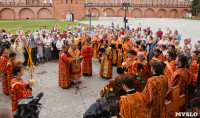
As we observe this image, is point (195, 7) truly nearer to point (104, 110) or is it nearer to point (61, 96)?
point (61, 96)

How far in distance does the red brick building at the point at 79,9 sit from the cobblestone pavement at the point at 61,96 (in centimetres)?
4746

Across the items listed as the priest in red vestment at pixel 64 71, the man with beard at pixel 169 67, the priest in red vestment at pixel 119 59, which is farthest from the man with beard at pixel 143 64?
the priest in red vestment at pixel 119 59

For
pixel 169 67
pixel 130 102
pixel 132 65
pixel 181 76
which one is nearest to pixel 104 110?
pixel 130 102

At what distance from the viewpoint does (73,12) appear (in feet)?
178

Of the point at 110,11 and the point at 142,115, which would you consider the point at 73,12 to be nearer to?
the point at 110,11

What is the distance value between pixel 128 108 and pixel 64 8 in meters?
55.0

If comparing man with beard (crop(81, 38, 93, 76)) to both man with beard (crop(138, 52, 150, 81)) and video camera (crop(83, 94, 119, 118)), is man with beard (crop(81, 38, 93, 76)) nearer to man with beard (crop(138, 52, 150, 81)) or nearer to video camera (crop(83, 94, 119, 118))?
man with beard (crop(138, 52, 150, 81))

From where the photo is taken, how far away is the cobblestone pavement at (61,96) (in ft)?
18.1

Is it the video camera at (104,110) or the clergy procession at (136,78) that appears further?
the clergy procession at (136,78)

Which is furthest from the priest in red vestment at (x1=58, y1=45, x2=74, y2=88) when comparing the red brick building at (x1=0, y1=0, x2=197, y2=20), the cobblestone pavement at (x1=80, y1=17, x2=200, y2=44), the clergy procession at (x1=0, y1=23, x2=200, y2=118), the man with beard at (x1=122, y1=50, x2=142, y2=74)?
the red brick building at (x1=0, y1=0, x2=197, y2=20)

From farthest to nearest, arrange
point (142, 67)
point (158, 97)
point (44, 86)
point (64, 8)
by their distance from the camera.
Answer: point (64, 8) → point (44, 86) → point (142, 67) → point (158, 97)

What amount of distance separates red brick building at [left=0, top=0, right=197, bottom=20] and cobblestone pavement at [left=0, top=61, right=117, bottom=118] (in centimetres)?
4746

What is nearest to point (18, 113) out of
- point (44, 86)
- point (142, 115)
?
point (142, 115)

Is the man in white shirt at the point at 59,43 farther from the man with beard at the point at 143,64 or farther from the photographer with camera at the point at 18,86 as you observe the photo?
the photographer with camera at the point at 18,86
